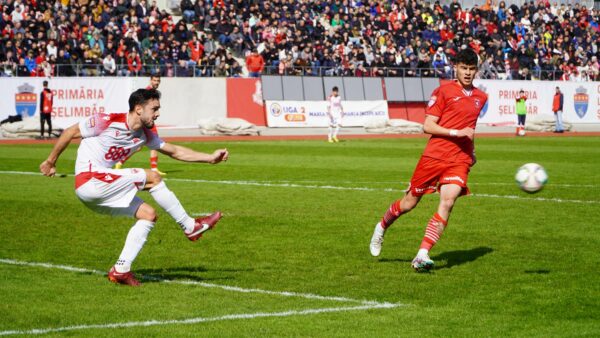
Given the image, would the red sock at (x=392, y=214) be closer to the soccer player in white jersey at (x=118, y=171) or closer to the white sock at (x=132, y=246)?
the soccer player in white jersey at (x=118, y=171)

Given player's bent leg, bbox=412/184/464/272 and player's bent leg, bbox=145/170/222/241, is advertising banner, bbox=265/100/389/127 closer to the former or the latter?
player's bent leg, bbox=412/184/464/272

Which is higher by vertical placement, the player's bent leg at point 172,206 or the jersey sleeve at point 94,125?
the jersey sleeve at point 94,125

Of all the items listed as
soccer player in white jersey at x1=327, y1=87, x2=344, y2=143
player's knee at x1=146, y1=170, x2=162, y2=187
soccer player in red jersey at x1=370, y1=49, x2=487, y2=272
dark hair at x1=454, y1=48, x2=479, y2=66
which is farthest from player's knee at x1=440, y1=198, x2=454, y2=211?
soccer player in white jersey at x1=327, y1=87, x2=344, y2=143

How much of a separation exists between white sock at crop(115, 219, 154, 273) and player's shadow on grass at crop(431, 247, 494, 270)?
312cm

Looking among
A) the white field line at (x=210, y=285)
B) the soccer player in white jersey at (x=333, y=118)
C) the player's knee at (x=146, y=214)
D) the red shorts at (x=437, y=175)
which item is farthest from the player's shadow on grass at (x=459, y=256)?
the soccer player in white jersey at (x=333, y=118)

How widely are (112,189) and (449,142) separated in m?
3.60

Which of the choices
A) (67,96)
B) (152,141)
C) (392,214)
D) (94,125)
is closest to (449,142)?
(392,214)

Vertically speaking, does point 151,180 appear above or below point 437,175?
above

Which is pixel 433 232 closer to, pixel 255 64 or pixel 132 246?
pixel 132 246

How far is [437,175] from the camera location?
10.3 m

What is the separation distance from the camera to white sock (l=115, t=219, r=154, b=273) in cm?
912

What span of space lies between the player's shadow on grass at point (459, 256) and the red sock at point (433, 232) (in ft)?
1.25

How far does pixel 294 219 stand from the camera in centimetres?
1420

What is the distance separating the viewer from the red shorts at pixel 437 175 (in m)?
10.2
